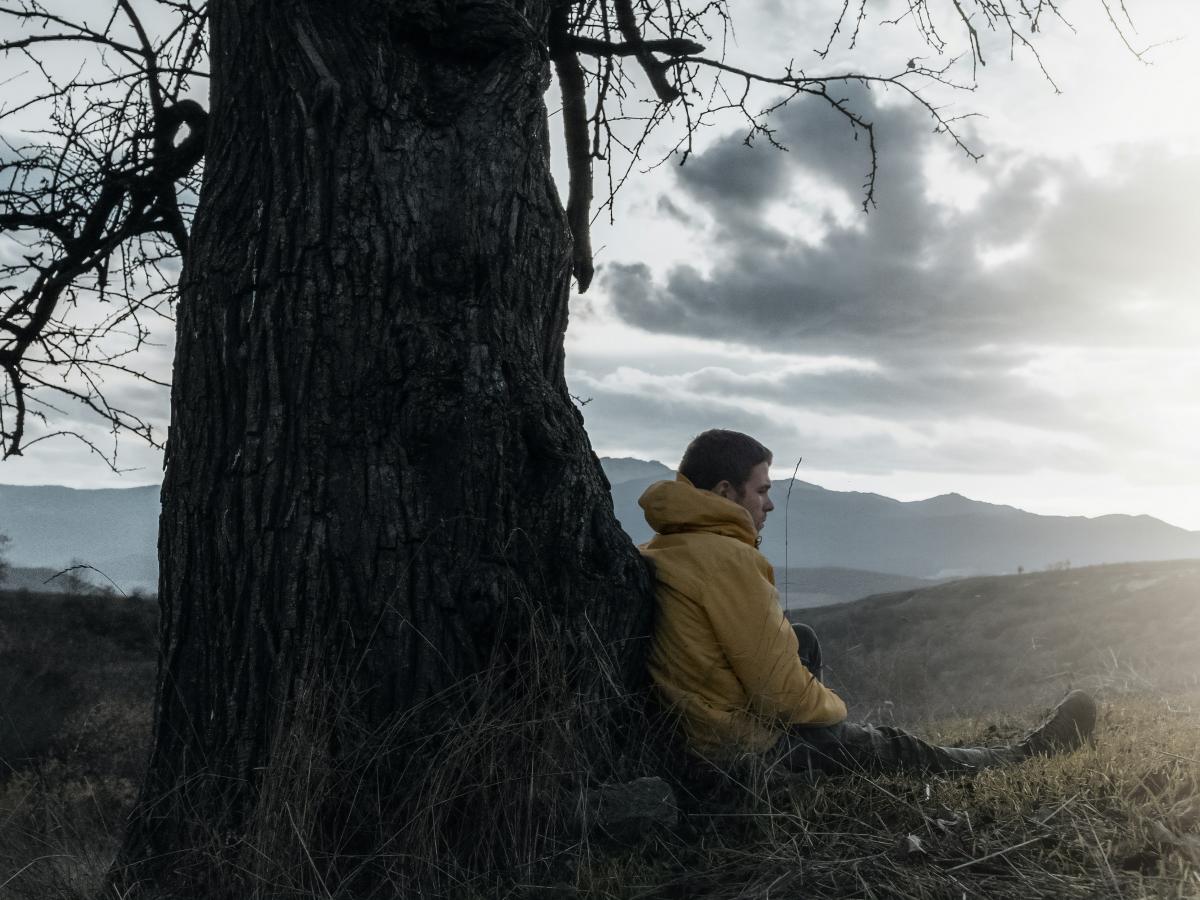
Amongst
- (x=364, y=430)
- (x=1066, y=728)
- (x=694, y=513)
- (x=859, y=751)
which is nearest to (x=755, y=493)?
(x=694, y=513)

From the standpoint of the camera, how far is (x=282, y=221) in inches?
119

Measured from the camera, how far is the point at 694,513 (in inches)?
136

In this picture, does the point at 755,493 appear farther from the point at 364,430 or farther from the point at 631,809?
the point at 364,430

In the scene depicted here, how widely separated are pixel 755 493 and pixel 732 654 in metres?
0.71

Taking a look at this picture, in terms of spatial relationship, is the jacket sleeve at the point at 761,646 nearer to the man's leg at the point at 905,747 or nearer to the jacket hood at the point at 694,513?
the man's leg at the point at 905,747

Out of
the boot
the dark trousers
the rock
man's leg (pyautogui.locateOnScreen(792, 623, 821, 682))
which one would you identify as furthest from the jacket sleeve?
the boot

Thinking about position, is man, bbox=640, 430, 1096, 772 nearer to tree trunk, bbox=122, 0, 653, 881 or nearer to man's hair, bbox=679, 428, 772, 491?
man's hair, bbox=679, 428, 772, 491

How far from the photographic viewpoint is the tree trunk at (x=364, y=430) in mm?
2775

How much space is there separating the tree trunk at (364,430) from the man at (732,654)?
0.16 m

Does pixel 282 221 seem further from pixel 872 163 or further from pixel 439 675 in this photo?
pixel 872 163

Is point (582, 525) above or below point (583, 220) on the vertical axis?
below

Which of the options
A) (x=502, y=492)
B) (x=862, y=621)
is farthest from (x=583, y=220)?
(x=862, y=621)

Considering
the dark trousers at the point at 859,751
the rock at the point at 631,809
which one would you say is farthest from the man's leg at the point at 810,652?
the rock at the point at 631,809

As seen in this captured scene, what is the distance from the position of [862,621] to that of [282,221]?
22841 millimetres
